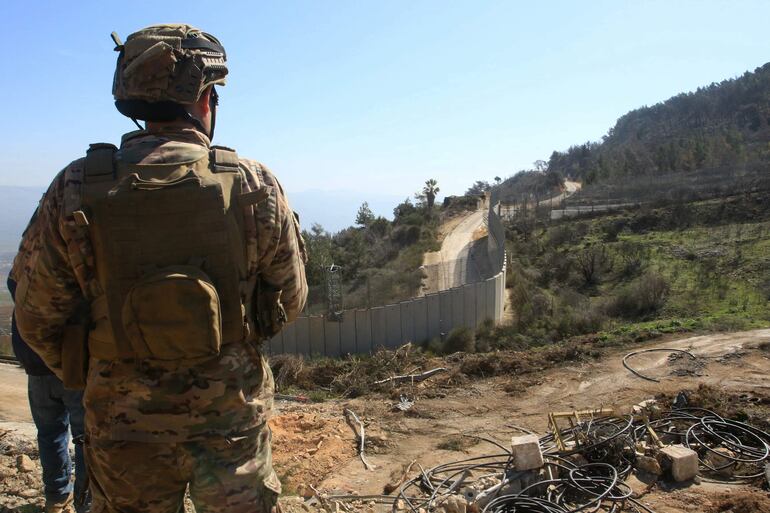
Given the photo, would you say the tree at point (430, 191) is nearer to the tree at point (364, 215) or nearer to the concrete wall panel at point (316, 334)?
the tree at point (364, 215)

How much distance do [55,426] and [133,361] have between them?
189 cm

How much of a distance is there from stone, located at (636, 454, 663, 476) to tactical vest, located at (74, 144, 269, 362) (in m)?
4.04

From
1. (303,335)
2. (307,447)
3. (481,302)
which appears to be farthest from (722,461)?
(481,302)

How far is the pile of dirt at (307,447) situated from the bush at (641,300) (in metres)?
9.05

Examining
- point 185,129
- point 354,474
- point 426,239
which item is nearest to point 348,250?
point 426,239

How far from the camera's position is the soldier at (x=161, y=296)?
6.72 ft

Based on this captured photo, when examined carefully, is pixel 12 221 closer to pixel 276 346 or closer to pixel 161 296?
pixel 276 346

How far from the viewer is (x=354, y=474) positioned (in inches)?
204

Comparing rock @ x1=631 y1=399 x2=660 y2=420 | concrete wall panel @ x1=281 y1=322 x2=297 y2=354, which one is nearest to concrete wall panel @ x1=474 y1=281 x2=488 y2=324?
concrete wall panel @ x1=281 y1=322 x2=297 y2=354

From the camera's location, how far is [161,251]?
2.07m

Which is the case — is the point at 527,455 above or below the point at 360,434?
above

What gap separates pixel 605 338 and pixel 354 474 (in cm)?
611

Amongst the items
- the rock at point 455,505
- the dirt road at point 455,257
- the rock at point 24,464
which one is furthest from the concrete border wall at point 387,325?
the rock at point 455,505

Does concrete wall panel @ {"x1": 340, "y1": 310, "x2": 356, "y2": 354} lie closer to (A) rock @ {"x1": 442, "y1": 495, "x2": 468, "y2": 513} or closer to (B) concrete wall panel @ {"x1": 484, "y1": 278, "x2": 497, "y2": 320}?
(B) concrete wall panel @ {"x1": 484, "y1": 278, "x2": 497, "y2": 320}
